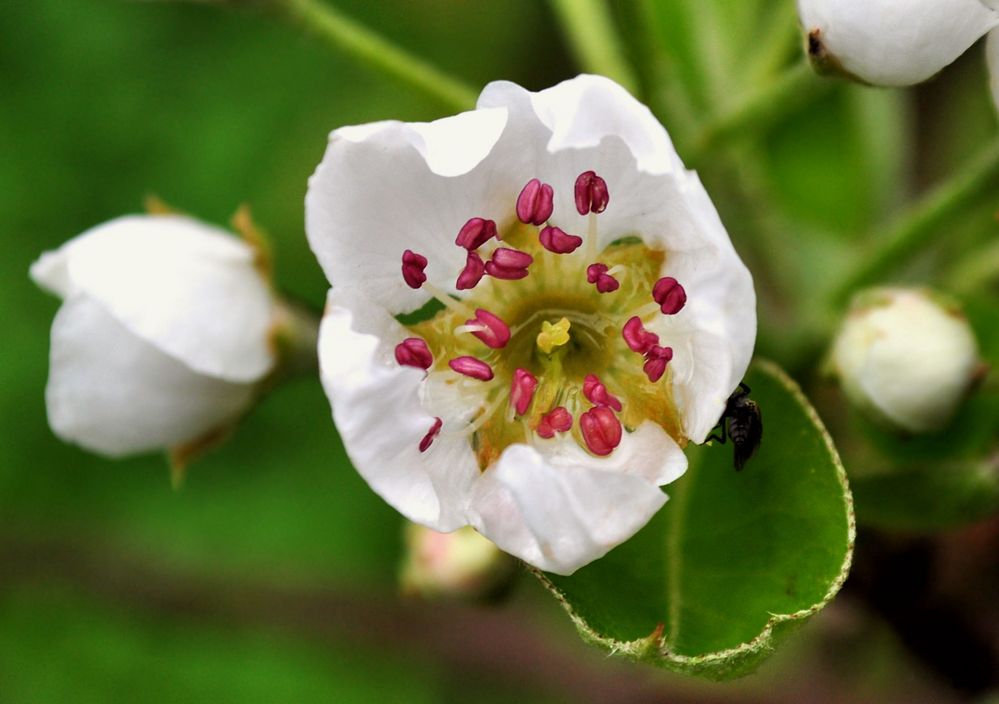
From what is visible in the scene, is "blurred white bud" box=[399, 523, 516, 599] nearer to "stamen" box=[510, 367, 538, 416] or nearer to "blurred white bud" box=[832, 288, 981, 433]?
"stamen" box=[510, 367, 538, 416]

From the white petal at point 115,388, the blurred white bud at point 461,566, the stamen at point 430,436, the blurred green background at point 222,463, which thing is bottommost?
the blurred green background at point 222,463

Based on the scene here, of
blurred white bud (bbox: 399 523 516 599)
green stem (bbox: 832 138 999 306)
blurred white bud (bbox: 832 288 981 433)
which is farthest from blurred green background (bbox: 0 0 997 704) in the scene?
blurred white bud (bbox: 832 288 981 433)

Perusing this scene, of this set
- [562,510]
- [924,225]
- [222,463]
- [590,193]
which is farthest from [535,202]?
[222,463]

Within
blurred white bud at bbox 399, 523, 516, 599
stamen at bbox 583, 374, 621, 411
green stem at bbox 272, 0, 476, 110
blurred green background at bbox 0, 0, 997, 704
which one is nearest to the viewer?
stamen at bbox 583, 374, 621, 411

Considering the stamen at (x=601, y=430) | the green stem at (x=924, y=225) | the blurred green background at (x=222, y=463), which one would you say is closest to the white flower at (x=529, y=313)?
the stamen at (x=601, y=430)

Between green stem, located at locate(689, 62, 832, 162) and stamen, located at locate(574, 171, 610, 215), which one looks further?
green stem, located at locate(689, 62, 832, 162)

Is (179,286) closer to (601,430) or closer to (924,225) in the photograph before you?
(601,430)

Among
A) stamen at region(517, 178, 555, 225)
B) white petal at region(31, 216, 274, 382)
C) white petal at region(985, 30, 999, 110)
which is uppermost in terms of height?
white petal at region(985, 30, 999, 110)

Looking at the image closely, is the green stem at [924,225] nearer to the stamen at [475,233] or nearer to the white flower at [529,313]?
the white flower at [529,313]
